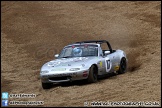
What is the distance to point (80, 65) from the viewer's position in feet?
45.3

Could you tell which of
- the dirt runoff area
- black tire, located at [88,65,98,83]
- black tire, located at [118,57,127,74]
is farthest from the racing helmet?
black tire, located at [118,57,127,74]

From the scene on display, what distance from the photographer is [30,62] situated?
22.3 metres

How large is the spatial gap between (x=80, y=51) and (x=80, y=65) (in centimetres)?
157

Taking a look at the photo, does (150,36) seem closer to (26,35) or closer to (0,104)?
(26,35)

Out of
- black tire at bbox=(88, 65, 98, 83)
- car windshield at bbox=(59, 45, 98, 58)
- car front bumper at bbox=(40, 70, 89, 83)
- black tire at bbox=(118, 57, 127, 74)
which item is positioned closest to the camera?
car front bumper at bbox=(40, 70, 89, 83)

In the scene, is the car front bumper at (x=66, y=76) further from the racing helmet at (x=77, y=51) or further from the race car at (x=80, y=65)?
the racing helmet at (x=77, y=51)

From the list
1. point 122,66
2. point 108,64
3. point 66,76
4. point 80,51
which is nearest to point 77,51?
point 80,51

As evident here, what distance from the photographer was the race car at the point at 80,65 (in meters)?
13.7

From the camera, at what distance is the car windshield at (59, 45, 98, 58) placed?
50.0 ft

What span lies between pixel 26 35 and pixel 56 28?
240cm

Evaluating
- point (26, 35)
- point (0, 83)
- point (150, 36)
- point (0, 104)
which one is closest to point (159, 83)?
point (0, 104)

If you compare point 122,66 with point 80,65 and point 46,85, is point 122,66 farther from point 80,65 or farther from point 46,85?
point 46,85

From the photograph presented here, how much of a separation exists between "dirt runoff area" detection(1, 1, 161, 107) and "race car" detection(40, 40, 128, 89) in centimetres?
31

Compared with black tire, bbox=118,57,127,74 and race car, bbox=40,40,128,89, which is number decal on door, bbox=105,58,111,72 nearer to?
race car, bbox=40,40,128,89
